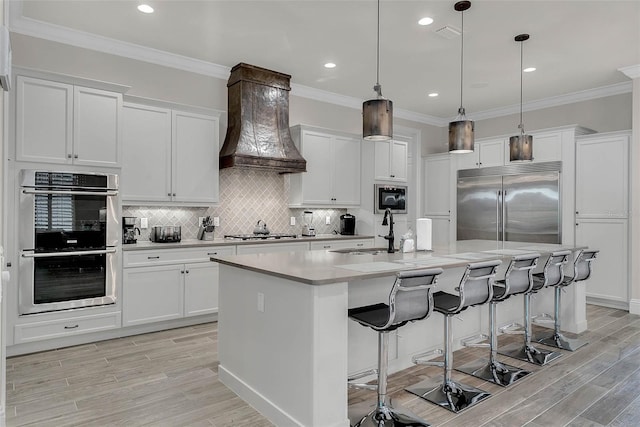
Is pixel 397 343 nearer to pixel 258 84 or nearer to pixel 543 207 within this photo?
pixel 258 84

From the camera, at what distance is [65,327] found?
3717 millimetres

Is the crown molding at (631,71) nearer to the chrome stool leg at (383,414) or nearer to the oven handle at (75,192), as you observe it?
the chrome stool leg at (383,414)

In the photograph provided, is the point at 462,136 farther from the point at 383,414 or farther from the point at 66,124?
the point at 66,124

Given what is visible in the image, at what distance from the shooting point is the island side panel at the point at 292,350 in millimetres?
2221

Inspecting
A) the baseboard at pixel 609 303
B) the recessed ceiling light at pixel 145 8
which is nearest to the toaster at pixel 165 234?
the recessed ceiling light at pixel 145 8

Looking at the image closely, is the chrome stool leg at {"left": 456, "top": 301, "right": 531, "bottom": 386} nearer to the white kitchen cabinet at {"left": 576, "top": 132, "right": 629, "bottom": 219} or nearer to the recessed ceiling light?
the white kitchen cabinet at {"left": 576, "top": 132, "right": 629, "bottom": 219}

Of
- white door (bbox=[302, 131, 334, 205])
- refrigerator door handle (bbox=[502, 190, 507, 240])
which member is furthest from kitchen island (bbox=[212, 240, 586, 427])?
refrigerator door handle (bbox=[502, 190, 507, 240])

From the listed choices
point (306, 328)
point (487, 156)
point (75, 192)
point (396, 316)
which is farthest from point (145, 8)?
point (487, 156)

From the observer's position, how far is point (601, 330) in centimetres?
435

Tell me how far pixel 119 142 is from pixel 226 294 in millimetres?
2052

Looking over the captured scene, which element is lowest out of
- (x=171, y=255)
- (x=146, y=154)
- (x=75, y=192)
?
(x=171, y=255)

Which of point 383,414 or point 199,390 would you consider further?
point 199,390

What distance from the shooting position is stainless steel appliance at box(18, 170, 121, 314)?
3.52 meters

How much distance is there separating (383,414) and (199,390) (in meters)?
1.32
